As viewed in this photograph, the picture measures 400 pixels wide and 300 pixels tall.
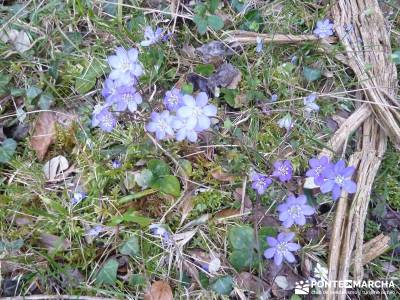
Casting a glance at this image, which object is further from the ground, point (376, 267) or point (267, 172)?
point (267, 172)

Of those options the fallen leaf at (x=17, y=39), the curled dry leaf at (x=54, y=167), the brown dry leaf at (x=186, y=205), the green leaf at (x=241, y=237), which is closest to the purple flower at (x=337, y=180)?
the green leaf at (x=241, y=237)

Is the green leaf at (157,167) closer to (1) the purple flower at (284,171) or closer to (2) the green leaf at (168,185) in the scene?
(2) the green leaf at (168,185)

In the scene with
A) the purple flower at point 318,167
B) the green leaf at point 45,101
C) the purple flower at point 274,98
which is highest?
the purple flower at point 274,98

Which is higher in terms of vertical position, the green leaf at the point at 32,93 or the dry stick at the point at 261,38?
the dry stick at the point at 261,38

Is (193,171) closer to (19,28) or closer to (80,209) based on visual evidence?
(80,209)

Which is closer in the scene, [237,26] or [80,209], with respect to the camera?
[80,209]

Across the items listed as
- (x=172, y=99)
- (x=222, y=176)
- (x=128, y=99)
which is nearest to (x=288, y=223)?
(x=222, y=176)

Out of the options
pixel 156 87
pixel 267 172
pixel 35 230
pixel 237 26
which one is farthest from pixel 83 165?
pixel 237 26
